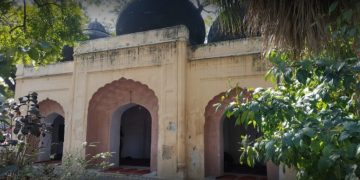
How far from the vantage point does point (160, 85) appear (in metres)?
8.62

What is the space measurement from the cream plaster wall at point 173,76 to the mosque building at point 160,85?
0.08 ft

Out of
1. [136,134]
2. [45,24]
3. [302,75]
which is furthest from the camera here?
[136,134]

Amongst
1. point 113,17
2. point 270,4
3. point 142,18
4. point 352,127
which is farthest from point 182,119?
point 113,17

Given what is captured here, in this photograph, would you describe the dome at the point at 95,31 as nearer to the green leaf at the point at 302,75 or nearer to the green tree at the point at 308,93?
the green tree at the point at 308,93

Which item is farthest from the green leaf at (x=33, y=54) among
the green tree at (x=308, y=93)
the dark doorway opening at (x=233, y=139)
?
the dark doorway opening at (x=233, y=139)

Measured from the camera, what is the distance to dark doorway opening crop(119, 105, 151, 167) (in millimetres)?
12641

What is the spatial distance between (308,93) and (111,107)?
7830mm

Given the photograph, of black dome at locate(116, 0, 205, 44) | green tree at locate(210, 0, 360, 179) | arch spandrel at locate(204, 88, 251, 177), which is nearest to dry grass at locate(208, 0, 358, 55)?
green tree at locate(210, 0, 360, 179)

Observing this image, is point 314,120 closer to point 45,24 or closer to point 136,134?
point 45,24

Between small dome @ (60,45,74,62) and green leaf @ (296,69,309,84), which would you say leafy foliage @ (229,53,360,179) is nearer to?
green leaf @ (296,69,309,84)

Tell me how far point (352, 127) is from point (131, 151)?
1152cm

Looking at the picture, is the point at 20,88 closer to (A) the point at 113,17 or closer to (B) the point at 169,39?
(B) the point at 169,39

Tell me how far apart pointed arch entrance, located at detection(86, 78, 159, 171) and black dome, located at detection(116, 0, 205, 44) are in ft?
6.17

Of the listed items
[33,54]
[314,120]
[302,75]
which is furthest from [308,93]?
[33,54]
